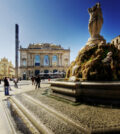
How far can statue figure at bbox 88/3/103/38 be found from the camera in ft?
25.0

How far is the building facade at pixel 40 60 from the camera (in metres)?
53.1

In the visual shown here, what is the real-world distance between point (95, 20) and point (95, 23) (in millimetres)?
215

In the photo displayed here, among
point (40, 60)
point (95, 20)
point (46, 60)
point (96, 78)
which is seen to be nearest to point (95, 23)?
point (95, 20)

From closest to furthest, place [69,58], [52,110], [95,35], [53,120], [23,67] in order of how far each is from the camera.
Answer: [53,120] < [52,110] < [95,35] < [23,67] < [69,58]

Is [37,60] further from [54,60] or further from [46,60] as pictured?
[54,60]

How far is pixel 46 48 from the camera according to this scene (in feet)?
181

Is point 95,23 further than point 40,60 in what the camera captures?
No

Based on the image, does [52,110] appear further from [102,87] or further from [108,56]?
[108,56]

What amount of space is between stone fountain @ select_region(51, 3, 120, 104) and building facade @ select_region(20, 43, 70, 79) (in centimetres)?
4746

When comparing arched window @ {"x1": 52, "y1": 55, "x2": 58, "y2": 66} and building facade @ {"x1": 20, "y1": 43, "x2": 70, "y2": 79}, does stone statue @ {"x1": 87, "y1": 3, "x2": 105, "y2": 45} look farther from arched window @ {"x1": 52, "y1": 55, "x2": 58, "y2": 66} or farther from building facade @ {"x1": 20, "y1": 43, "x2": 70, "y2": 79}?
arched window @ {"x1": 52, "y1": 55, "x2": 58, "y2": 66}

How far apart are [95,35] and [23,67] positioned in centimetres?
5085

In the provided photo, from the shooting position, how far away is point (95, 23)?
25.1 ft

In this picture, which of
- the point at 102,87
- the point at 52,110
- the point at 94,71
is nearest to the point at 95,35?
the point at 94,71

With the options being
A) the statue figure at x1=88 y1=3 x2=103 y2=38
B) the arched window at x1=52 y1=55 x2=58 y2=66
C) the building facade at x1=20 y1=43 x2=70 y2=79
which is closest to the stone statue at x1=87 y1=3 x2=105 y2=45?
the statue figure at x1=88 y1=3 x2=103 y2=38
